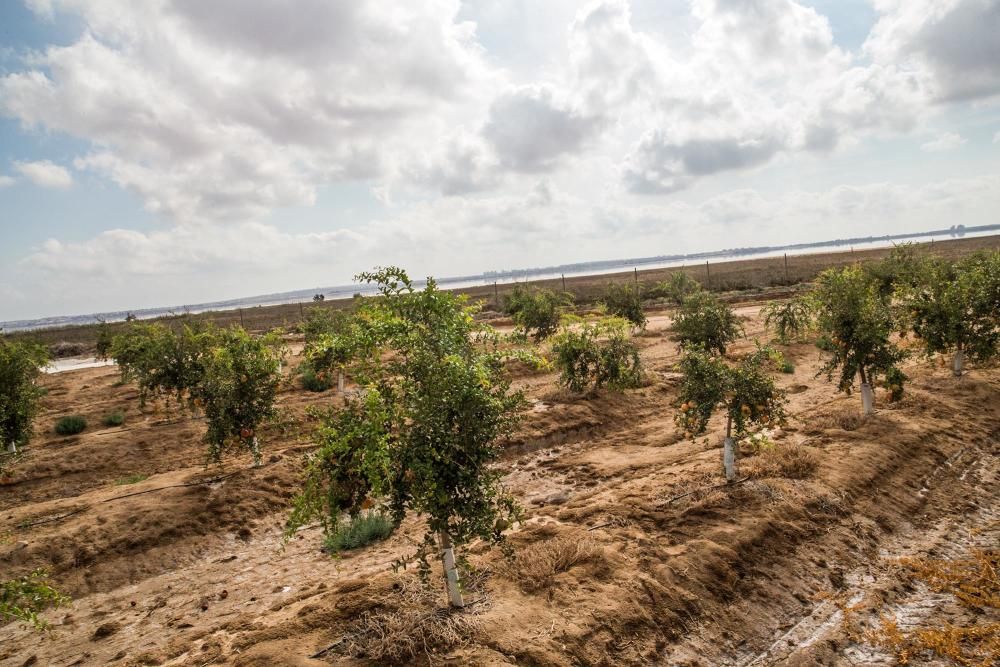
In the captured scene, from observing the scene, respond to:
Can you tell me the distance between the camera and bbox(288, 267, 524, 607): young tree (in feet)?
17.1

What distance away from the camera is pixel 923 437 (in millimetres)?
10711

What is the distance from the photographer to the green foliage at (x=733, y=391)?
8.58 m

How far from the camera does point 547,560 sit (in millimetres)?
7102

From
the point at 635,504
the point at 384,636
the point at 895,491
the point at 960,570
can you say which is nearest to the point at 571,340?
the point at 635,504

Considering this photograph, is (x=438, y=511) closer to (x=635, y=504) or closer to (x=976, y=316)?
(x=635, y=504)

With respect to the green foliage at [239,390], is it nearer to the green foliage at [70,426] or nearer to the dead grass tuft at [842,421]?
the green foliage at [70,426]

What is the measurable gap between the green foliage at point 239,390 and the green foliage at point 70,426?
7.89 meters

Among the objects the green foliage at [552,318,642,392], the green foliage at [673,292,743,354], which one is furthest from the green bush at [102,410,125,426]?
the green foliage at [673,292,743,354]

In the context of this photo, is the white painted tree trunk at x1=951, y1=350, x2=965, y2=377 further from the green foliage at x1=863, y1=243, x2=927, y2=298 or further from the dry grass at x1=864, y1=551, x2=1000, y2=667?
the dry grass at x1=864, y1=551, x2=1000, y2=667

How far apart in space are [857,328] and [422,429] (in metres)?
9.70

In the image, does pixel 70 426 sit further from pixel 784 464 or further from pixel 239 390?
pixel 784 464

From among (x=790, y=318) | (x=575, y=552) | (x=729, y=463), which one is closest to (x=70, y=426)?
(x=575, y=552)

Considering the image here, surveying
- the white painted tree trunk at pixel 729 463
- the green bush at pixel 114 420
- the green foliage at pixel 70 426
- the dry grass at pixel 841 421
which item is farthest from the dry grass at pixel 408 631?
the green foliage at pixel 70 426

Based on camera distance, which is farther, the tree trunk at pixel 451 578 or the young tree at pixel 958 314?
the young tree at pixel 958 314
